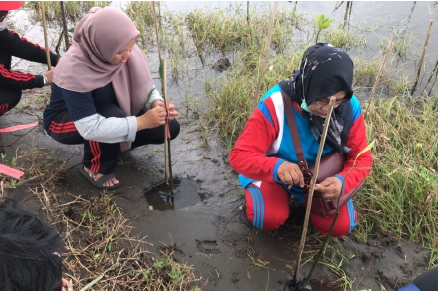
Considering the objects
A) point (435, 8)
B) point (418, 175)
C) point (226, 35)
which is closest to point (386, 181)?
point (418, 175)

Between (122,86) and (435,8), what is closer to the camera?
(122,86)

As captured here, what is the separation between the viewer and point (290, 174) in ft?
5.93

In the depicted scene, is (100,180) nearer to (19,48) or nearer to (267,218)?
(267,218)

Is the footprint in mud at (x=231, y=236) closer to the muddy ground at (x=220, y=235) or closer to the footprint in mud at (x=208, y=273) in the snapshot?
the muddy ground at (x=220, y=235)

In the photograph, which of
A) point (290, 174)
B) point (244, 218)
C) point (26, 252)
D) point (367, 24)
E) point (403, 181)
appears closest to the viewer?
point (26, 252)

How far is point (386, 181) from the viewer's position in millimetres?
2518

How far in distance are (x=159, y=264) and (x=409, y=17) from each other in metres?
4.77

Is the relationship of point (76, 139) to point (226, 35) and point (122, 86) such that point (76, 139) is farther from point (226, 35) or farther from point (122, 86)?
point (226, 35)

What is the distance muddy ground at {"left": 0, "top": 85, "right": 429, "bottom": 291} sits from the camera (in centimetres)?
203

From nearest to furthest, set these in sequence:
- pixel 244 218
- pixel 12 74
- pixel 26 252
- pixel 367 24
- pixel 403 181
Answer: pixel 26 252 → pixel 244 218 → pixel 403 181 → pixel 12 74 → pixel 367 24

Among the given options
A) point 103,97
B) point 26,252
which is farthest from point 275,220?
point 26,252

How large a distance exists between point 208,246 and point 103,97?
1184 mm

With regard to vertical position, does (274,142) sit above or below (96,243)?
above

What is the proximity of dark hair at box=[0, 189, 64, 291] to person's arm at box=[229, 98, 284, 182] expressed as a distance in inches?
44.8
